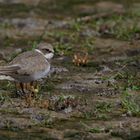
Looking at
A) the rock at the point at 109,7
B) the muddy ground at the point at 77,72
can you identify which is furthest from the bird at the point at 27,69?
the rock at the point at 109,7

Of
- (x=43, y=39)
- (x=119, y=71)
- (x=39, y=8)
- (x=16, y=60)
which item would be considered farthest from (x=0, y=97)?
(x=39, y=8)

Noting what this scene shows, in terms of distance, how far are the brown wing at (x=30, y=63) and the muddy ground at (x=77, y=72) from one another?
42 cm

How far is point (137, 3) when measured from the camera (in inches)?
755

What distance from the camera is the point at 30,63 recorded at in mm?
10867

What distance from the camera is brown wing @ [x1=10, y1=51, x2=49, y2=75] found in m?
10.7

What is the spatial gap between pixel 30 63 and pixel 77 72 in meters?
2.19

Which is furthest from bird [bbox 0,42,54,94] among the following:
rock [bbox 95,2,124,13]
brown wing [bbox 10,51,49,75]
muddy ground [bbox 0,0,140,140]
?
rock [bbox 95,2,124,13]

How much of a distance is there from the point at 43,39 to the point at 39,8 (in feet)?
10.9

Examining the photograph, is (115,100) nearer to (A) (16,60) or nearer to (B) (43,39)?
(A) (16,60)

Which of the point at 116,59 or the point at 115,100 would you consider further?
the point at 116,59

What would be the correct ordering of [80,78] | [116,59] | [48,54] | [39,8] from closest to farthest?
[48,54], [80,78], [116,59], [39,8]

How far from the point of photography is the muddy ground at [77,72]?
9766 millimetres

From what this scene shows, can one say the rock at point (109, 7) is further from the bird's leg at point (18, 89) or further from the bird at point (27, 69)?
the bird at point (27, 69)

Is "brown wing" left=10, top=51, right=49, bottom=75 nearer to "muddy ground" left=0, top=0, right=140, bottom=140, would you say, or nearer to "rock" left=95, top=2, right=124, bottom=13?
"muddy ground" left=0, top=0, right=140, bottom=140
